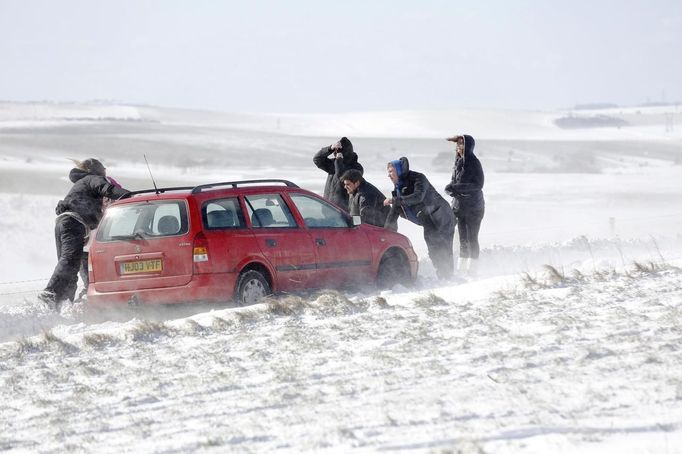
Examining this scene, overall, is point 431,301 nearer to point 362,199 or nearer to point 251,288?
point 251,288

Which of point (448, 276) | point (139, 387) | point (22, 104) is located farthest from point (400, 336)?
point (22, 104)

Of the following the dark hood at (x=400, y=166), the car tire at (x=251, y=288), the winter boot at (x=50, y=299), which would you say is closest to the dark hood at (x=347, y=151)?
the dark hood at (x=400, y=166)

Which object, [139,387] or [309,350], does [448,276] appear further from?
[139,387]

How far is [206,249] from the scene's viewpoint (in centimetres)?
1159

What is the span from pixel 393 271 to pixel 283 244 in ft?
6.48

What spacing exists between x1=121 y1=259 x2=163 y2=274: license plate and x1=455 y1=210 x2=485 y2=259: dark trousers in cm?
504

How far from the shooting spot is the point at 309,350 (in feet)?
28.6

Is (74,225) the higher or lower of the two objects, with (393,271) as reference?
higher

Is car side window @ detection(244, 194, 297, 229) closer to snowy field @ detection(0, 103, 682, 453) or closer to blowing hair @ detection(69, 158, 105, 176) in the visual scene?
snowy field @ detection(0, 103, 682, 453)

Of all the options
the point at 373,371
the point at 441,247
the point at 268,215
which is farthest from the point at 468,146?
the point at 373,371

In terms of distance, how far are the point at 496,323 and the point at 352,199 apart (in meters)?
5.90

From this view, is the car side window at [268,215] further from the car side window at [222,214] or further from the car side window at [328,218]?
the car side window at [328,218]

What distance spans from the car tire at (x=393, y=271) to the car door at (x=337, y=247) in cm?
25

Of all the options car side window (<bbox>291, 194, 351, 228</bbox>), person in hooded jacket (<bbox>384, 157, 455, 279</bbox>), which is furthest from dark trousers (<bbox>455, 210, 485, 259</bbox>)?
car side window (<bbox>291, 194, 351, 228</bbox>)
